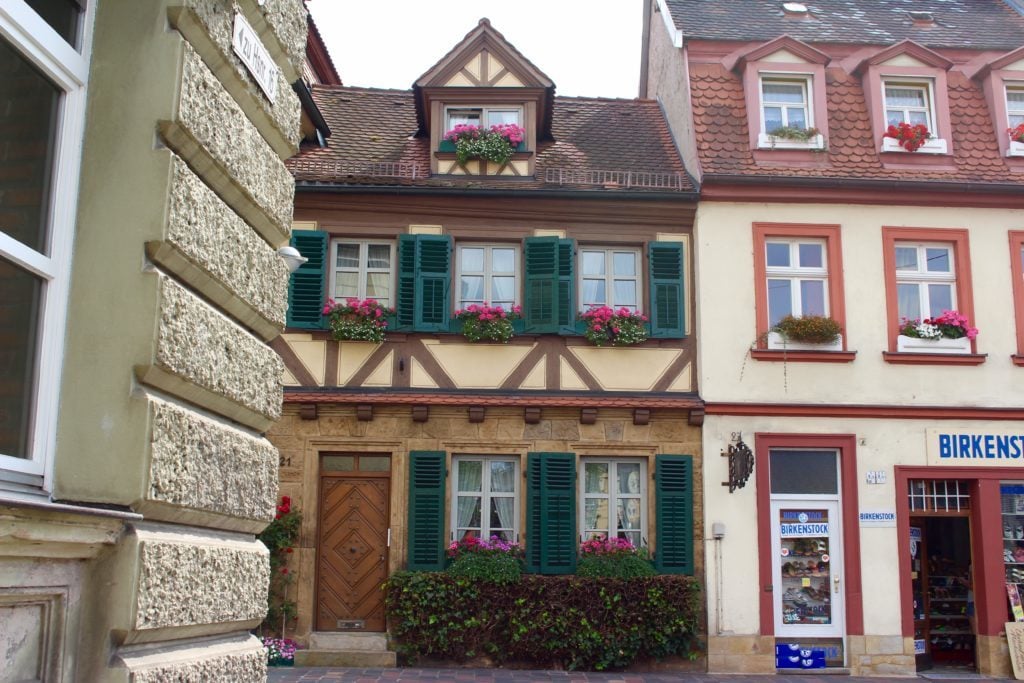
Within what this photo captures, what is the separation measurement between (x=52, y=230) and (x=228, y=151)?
66cm

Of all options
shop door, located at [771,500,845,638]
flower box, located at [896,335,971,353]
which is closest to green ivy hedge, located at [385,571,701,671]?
shop door, located at [771,500,845,638]

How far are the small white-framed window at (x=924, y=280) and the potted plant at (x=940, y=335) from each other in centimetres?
26

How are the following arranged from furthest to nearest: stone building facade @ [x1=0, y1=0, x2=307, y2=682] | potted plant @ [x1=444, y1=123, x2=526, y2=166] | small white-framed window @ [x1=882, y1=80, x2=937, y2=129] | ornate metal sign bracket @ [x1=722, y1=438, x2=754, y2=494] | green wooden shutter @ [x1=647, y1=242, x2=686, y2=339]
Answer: small white-framed window @ [x1=882, y1=80, x2=937, y2=129] < potted plant @ [x1=444, y1=123, x2=526, y2=166] < green wooden shutter @ [x1=647, y1=242, x2=686, y2=339] < ornate metal sign bracket @ [x1=722, y1=438, x2=754, y2=494] < stone building facade @ [x1=0, y1=0, x2=307, y2=682]

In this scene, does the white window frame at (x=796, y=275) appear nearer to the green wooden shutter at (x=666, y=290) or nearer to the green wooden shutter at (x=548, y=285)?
the green wooden shutter at (x=666, y=290)

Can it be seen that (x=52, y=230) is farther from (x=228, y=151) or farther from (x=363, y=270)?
(x=363, y=270)

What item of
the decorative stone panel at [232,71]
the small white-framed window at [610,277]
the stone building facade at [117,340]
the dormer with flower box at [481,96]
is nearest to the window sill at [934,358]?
the small white-framed window at [610,277]

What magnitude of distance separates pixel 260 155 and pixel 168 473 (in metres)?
1.30

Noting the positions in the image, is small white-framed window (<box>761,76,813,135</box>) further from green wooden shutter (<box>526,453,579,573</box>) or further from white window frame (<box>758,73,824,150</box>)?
green wooden shutter (<box>526,453,579,573</box>)

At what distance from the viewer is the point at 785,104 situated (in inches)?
633

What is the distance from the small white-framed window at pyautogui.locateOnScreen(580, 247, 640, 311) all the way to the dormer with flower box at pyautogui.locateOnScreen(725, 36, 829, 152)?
2.55m

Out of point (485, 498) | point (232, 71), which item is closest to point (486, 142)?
point (485, 498)

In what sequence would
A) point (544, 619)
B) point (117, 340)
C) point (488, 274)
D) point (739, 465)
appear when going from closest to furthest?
point (117, 340) < point (544, 619) < point (739, 465) < point (488, 274)

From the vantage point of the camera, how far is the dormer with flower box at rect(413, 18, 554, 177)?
15.6m

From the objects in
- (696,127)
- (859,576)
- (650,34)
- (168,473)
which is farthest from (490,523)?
(168,473)
